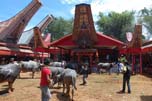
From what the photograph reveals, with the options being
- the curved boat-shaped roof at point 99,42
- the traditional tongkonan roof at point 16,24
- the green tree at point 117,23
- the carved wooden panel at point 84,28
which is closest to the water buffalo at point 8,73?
the carved wooden panel at point 84,28

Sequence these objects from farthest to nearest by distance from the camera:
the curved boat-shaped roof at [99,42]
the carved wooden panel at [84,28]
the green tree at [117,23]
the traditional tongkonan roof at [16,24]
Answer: the green tree at [117,23], the traditional tongkonan roof at [16,24], the curved boat-shaped roof at [99,42], the carved wooden panel at [84,28]

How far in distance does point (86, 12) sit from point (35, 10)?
8826 millimetres

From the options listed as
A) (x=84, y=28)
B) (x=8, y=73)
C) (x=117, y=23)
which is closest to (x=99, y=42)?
(x=84, y=28)

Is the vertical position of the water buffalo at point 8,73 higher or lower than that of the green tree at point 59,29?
lower

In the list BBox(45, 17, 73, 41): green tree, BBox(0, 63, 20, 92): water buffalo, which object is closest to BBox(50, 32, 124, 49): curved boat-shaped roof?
BBox(0, 63, 20, 92): water buffalo

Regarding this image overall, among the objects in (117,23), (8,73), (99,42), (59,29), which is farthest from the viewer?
(59,29)

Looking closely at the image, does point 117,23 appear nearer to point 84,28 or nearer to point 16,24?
point 16,24

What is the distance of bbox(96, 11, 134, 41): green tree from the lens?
80938mm

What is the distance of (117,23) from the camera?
3302 inches

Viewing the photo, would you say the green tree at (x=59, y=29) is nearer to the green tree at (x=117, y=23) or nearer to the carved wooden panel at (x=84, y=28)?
the green tree at (x=117, y=23)

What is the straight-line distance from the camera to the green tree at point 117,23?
80938 mm

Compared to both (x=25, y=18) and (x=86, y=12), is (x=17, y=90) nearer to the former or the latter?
(x=86, y=12)

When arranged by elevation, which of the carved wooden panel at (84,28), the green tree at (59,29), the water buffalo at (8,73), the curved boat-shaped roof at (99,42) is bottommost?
the water buffalo at (8,73)

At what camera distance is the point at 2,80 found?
16.2 meters
